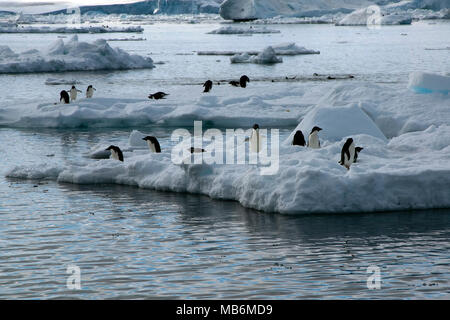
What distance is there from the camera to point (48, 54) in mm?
48375

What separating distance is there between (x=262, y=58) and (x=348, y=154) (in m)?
38.7

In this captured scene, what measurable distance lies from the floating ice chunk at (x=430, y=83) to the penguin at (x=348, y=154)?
7917mm

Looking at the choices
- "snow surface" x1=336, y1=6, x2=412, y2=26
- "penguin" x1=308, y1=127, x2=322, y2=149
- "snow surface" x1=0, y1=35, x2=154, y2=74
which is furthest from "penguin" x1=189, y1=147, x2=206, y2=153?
"snow surface" x1=336, y1=6, x2=412, y2=26

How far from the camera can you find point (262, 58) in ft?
171

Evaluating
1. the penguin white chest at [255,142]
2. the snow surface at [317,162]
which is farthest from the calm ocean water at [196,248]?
the penguin white chest at [255,142]

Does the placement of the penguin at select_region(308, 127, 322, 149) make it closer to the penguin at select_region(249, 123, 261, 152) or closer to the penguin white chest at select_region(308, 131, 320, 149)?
the penguin white chest at select_region(308, 131, 320, 149)

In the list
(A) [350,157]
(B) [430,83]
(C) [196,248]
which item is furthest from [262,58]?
(C) [196,248]

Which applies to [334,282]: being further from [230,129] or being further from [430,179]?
[230,129]

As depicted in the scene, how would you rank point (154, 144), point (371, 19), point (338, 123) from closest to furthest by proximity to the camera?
point (154, 144), point (338, 123), point (371, 19)

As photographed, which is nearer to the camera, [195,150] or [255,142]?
[195,150]

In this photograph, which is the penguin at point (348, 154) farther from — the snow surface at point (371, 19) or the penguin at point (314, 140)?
the snow surface at point (371, 19)

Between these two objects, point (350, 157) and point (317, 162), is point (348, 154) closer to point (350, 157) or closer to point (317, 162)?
point (350, 157)

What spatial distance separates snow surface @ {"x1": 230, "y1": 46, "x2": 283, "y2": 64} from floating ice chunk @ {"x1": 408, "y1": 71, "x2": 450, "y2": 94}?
3017 cm

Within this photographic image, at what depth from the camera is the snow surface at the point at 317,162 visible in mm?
12289
